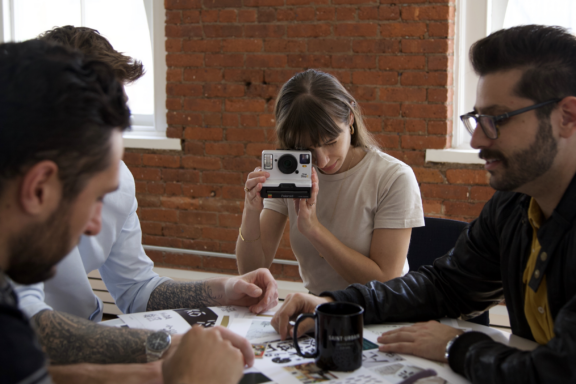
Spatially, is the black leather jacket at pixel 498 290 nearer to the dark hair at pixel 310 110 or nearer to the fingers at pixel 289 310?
the fingers at pixel 289 310

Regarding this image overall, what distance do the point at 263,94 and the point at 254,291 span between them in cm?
178

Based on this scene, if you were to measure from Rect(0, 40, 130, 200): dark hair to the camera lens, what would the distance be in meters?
0.94

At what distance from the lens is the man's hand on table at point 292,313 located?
1.09 meters

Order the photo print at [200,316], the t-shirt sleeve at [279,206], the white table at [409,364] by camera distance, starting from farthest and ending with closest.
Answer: the t-shirt sleeve at [279,206] < the photo print at [200,316] < the white table at [409,364]

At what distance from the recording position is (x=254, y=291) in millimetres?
1292

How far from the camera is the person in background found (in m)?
1.06

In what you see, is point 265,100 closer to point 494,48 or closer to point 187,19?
point 187,19

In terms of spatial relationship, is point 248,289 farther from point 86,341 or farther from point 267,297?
point 86,341

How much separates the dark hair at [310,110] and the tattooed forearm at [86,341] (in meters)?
0.83

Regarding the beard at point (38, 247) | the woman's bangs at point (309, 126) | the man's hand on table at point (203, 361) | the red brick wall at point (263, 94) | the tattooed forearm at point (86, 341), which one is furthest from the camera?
the red brick wall at point (263, 94)

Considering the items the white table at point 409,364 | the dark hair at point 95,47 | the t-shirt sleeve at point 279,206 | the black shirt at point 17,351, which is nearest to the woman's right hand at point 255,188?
the t-shirt sleeve at point 279,206

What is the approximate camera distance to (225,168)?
9.85ft

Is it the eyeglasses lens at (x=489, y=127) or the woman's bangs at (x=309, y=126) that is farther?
the woman's bangs at (x=309, y=126)

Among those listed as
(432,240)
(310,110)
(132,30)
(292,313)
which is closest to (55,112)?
(292,313)
